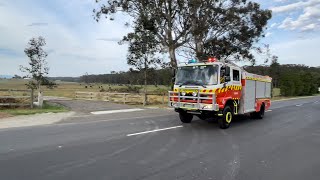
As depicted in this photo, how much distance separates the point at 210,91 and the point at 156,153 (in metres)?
5.13

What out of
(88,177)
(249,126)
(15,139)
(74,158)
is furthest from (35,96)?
(88,177)

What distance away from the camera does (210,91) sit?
1345cm

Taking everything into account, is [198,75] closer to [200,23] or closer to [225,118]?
[225,118]

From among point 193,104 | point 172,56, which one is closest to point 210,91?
point 193,104

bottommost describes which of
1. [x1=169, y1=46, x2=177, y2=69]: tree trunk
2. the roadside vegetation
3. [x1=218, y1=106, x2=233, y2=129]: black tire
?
the roadside vegetation

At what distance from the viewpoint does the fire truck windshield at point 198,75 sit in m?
13.9

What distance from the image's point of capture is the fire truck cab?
13586mm

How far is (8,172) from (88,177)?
1.62 m

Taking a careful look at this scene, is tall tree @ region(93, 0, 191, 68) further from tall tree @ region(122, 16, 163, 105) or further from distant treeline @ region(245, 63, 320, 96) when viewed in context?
distant treeline @ region(245, 63, 320, 96)

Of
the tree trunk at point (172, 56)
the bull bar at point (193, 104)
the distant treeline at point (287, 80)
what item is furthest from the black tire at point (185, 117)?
the distant treeline at point (287, 80)

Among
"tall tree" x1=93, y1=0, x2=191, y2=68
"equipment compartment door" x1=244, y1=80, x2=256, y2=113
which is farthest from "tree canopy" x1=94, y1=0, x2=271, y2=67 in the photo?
"equipment compartment door" x1=244, y1=80, x2=256, y2=113

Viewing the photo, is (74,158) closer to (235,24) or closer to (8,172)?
(8,172)

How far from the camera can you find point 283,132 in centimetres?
1360

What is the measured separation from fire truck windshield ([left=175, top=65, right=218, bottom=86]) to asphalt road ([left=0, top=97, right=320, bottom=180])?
1.86m
